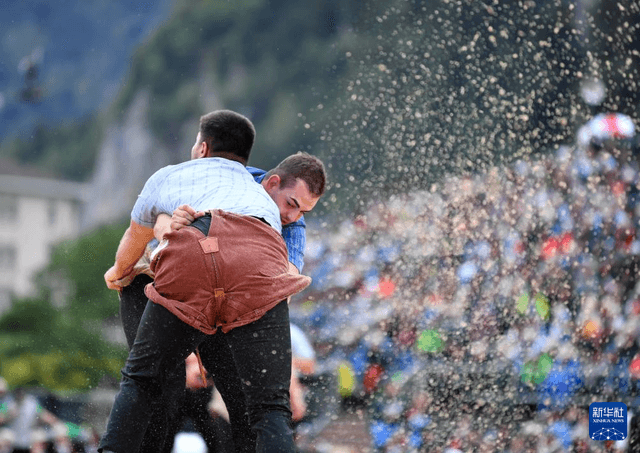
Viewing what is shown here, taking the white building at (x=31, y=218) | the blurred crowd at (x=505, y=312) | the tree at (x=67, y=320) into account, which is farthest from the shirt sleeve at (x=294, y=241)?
the white building at (x=31, y=218)

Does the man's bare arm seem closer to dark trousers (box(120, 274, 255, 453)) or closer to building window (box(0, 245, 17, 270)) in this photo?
dark trousers (box(120, 274, 255, 453))

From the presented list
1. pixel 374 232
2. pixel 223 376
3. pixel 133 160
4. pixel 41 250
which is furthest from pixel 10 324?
pixel 223 376

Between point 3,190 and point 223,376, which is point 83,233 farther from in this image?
point 223,376

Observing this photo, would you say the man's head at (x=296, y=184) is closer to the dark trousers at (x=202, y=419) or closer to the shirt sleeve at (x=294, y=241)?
the shirt sleeve at (x=294, y=241)

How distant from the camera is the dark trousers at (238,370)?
1.22m

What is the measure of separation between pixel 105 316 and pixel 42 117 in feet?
44.0

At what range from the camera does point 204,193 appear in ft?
4.25

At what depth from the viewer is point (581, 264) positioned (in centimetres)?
455

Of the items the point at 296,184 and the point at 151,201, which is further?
the point at 296,184

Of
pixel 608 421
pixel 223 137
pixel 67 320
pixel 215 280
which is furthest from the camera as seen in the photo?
pixel 67 320

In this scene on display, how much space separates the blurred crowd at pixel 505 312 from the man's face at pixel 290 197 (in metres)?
1.09

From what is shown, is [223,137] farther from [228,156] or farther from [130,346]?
[130,346]

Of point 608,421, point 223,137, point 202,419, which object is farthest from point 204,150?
point 608,421

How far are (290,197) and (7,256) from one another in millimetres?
30383
